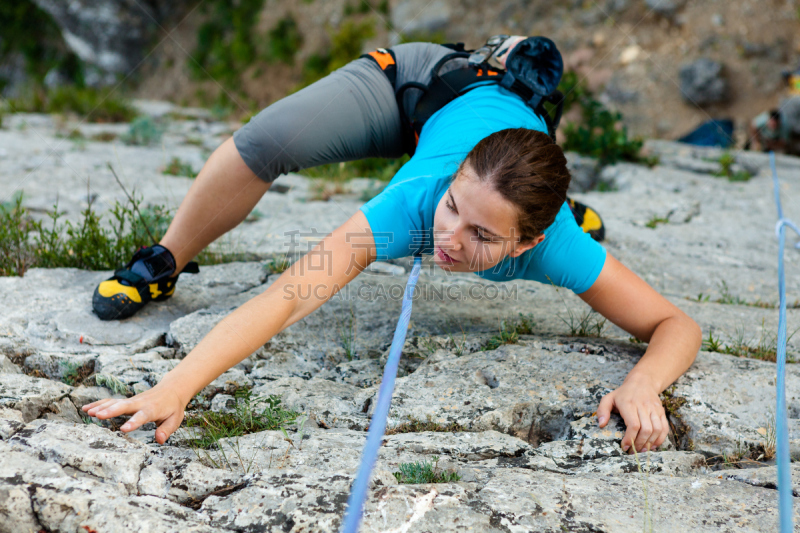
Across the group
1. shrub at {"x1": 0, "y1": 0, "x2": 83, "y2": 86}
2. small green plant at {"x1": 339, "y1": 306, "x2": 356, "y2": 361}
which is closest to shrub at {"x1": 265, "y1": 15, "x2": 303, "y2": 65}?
shrub at {"x1": 0, "y1": 0, "x2": 83, "y2": 86}

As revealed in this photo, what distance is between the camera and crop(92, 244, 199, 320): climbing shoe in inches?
89.8

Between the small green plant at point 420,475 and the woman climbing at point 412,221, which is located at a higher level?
the woman climbing at point 412,221

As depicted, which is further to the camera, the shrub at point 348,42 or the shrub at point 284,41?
the shrub at point 284,41

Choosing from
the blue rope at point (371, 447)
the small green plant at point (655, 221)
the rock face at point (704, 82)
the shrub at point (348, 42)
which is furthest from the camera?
the shrub at point (348, 42)

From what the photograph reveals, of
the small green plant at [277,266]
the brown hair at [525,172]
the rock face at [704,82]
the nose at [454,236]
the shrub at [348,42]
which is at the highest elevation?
the shrub at [348,42]

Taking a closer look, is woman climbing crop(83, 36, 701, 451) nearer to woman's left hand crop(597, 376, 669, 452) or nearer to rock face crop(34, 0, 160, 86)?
woman's left hand crop(597, 376, 669, 452)

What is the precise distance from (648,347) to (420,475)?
3.12ft

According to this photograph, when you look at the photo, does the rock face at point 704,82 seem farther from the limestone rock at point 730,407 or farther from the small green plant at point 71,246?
the small green plant at point 71,246

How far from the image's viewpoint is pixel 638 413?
1678mm

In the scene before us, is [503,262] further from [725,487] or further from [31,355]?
[31,355]

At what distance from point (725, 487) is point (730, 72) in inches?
325

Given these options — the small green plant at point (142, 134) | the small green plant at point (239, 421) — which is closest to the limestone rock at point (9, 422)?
the small green plant at point (239, 421)

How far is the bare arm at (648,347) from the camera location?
1.67 metres

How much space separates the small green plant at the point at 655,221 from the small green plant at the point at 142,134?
4408mm
